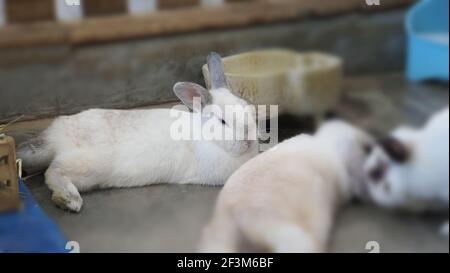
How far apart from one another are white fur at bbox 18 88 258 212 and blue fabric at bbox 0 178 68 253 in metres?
0.05

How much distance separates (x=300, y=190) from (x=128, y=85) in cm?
33

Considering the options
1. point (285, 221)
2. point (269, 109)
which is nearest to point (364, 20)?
point (269, 109)

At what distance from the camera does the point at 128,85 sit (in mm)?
1057

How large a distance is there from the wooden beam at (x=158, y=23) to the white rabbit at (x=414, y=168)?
0.22m

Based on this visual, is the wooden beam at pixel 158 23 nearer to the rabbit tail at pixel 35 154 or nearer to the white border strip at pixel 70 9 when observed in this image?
the white border strip at pixel 70 9

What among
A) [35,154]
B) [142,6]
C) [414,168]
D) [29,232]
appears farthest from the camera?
[35,154]

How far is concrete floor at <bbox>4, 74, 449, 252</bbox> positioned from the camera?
2.94ft

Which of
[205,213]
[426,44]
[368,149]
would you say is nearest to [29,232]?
[205,213]

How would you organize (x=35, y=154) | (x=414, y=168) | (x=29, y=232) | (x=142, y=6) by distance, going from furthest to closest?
1. (x=35, y=154)
2. (x=29, y=232)
3. (x=142, y=6)
4. (x=414, y=168)

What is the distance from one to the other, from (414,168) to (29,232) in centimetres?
66

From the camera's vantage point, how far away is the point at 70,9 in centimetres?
100

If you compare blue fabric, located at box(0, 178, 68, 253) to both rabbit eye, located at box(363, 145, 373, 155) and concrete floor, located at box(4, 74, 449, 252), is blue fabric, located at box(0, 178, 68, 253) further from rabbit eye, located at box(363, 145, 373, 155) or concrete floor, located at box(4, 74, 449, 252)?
rabbit eye, located at box(363, 145, 373, 155)

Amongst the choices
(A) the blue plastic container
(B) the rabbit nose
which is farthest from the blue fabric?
(A) the blue plastic container

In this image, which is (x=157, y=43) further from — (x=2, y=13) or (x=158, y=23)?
(x=2, y=13)
